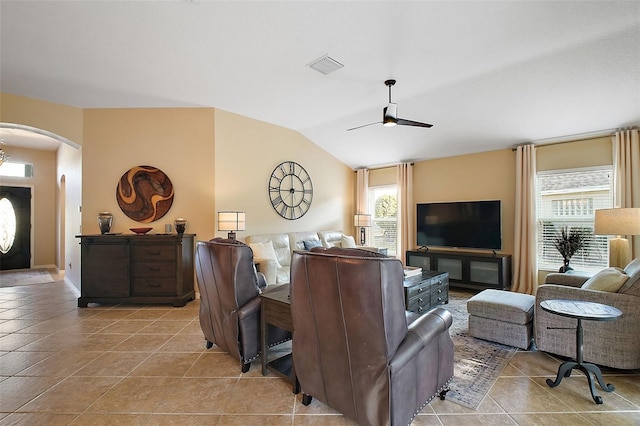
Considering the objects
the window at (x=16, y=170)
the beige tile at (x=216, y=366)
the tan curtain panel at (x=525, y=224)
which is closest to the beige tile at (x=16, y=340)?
the beige tile at (x=216, y=366)

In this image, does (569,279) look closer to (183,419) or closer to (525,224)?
(525,224)

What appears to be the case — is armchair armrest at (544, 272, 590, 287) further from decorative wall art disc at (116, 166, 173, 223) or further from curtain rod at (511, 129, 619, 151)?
decorative wall art disc at (116, 166, 173, 223)

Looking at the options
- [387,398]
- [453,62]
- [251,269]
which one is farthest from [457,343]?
[453,62]

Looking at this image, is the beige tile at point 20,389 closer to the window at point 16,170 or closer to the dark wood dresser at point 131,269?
the dark wood dresser at point 131,269

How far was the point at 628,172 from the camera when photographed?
159 inches

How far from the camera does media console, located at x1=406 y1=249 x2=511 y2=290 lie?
4816 mm

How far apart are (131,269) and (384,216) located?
499 centimetres

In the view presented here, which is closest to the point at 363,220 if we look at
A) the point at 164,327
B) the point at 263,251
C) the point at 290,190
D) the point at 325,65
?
the point at 290,190

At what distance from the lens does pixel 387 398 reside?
4.94 feet

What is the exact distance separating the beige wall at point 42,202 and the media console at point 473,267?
9053mm

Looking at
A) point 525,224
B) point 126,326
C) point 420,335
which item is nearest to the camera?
point 420,335

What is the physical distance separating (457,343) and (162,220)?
427 centimetres

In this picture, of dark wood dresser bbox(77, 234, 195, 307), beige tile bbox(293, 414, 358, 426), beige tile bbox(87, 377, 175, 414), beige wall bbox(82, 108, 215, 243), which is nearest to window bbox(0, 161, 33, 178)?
beige wall bbox(82, 108, 215, 243)

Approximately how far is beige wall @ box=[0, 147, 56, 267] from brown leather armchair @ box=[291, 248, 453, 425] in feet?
28.9
